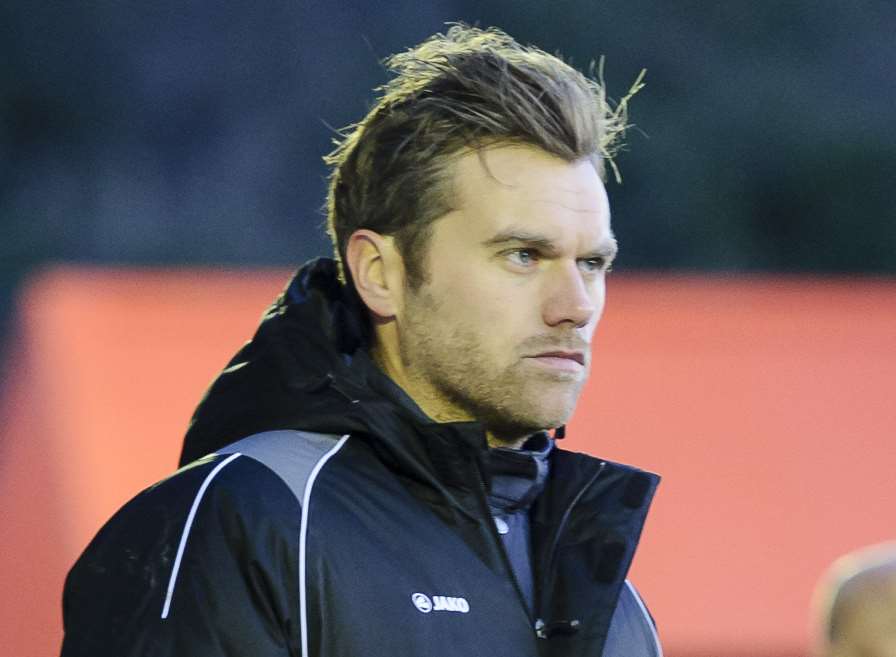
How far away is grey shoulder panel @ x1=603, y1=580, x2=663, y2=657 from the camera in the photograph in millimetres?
2047

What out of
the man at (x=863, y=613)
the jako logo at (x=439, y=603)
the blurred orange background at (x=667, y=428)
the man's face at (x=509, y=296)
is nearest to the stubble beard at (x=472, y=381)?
the man's face at (x=509, y=296)

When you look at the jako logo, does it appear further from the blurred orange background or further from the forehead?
the blurred orange background

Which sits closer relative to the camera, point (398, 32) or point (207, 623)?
point (207, 623)

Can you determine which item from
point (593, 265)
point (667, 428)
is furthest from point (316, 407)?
point (667, 428)

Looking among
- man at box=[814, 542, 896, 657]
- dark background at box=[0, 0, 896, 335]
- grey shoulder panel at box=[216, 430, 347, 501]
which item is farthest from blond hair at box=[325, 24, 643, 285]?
dark background at box=[0, 0, 896, 335]

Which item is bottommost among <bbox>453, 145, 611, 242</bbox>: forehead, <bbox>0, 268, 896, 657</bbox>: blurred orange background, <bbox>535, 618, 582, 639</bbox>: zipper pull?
<bbox>0, 268, 896, 657</bbox>: blurred orange background

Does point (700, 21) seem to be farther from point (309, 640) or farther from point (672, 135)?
point (309, 640)

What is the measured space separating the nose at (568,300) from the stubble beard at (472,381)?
69 mm

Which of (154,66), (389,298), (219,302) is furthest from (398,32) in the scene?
(389,298)

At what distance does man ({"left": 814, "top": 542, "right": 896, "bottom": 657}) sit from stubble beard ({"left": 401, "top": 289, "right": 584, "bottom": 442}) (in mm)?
829

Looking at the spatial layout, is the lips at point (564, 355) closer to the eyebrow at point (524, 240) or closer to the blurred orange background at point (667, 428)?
the eyebrow at point (524, 240)

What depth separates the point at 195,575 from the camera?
5.56ft

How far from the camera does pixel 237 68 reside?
10836mm

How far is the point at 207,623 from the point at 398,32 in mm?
9525
